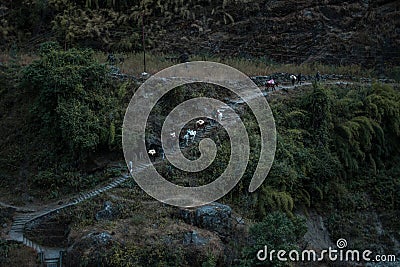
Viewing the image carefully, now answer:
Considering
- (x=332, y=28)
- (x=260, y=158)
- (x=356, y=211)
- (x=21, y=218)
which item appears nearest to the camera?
(x=21, y=218)

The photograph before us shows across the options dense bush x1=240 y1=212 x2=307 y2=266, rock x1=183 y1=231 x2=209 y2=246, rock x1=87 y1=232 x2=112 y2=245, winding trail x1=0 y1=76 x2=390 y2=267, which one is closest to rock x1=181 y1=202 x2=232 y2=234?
rock x1=183 y1=231 x2=209 y2=246

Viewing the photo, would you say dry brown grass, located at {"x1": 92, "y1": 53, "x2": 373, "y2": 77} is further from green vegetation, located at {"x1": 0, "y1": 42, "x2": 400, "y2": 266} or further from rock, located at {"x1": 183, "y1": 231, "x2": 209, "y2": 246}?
rock, located at {"x1": 183, "y1": 231, "x2": 209, "y2": 246}

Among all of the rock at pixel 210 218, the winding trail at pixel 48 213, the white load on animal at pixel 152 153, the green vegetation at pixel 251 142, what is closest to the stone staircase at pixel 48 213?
the winding trail at pixel 48 213

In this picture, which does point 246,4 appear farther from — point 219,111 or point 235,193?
point 235,193

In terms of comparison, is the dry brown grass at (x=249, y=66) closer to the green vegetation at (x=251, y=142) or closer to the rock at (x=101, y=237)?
the green vegetation at (x=251, y=142)

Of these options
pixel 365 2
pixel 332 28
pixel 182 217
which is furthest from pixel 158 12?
pixel 182 217

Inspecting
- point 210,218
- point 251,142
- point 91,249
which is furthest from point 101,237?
point 251,142

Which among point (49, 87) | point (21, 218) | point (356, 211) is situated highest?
point (49, 87)
